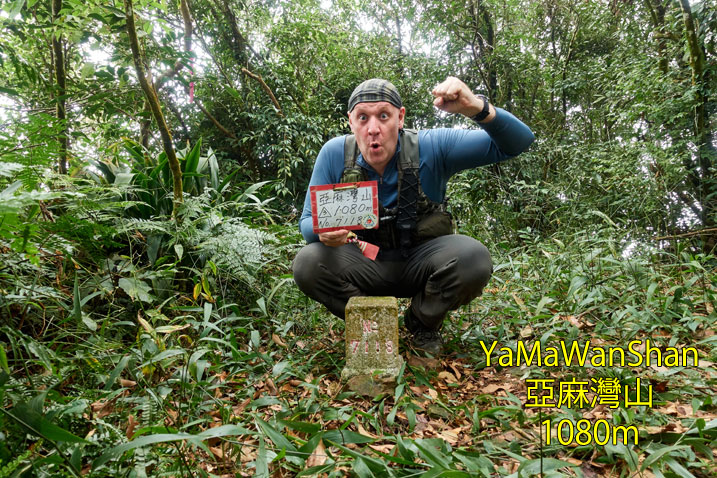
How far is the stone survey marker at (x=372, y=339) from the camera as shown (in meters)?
1.99

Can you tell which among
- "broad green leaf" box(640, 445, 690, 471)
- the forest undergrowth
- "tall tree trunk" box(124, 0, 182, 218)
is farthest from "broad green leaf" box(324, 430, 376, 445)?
"tall tree trunk" box(124, 0, 182, 218)

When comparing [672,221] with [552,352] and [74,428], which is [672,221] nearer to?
[552,352]

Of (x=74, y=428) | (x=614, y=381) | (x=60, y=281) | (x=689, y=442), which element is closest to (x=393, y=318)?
(x=614, y=381)

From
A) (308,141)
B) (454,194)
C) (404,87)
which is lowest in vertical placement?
(454,194)

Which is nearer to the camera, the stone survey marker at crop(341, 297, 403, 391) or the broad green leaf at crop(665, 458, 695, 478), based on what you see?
the broad green leaf at crop(665, 458, 695, 478)

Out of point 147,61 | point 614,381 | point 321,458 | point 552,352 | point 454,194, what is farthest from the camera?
point 454,194

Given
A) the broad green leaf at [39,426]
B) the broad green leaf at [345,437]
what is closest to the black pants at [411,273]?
the broad green leaf at [345,437]

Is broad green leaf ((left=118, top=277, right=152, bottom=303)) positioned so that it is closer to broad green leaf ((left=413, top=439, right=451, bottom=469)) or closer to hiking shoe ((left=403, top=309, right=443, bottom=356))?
hiking shoe ((left=403, top=309, right=443, bottom=356))

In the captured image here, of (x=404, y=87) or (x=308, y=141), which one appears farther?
(x=404, y=87)

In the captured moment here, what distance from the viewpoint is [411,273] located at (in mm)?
2381

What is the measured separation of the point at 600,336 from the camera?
2.25m

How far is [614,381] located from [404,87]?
261 inches

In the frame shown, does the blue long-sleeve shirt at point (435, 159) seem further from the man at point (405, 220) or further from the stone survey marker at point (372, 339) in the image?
the stone survey marker at point (372, 339)

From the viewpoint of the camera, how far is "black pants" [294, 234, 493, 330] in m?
2.21
